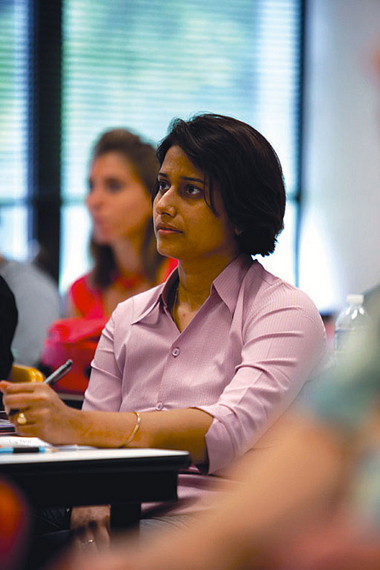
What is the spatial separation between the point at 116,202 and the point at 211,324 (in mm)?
1777

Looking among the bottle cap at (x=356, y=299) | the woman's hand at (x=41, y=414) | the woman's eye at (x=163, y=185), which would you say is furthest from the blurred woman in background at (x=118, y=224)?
the woman's hand at (x=41, y=414)

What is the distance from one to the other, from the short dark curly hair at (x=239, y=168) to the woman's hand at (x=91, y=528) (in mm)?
663

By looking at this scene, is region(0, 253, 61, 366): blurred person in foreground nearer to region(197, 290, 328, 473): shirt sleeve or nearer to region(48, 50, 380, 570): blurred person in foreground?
region(197, 290, 328, 473): shirt sleeve

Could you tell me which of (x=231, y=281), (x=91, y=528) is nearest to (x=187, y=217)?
(x=231, y=281)

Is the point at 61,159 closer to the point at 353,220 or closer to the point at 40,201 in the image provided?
the point at 40,201

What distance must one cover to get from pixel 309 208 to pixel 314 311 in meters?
3.70

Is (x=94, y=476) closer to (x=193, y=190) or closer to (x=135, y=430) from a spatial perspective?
(x=135, y=430)

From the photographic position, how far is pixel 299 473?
64 centimetres

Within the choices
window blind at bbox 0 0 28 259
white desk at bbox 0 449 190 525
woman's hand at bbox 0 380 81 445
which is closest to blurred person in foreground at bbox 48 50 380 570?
white desk at bbox 0 449 190 525

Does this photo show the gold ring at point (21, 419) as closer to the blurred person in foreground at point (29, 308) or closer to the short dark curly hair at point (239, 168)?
the short dark curly hair at point (239, 168)

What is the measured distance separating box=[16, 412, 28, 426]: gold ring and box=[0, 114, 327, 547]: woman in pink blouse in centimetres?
23

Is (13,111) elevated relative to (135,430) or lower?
elevated

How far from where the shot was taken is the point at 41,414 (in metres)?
1.30

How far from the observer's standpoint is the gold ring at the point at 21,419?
130 cm
